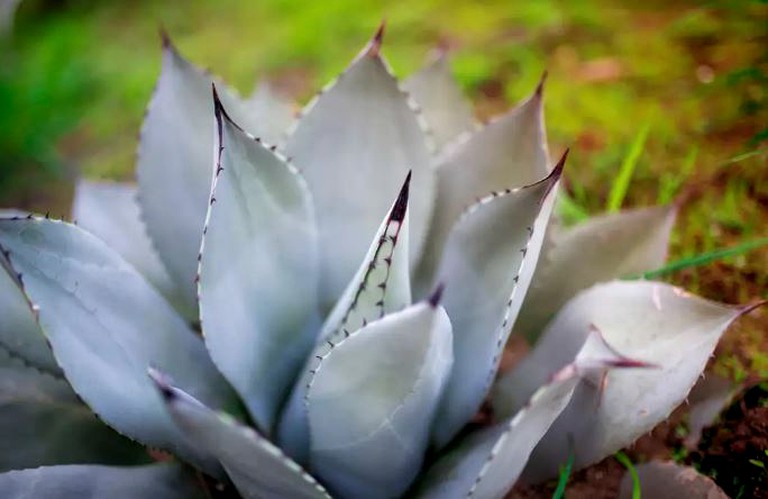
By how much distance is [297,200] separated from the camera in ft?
2.59

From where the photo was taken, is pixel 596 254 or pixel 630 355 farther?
pixel 596 254

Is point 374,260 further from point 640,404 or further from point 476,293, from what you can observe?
point 640,404

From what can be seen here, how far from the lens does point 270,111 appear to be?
0.95 meters

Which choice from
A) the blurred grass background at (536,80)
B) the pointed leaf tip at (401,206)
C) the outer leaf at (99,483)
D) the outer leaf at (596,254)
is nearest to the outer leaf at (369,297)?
the pointed leaf tip at (401,206)

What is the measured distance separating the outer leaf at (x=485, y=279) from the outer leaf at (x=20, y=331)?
40cm

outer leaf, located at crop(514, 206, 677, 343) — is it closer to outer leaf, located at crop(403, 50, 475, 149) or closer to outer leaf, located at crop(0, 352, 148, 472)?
outer leaf, located at crop(403, 50, 475, 149)

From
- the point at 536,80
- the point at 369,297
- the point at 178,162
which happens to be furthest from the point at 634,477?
the point at 536,80

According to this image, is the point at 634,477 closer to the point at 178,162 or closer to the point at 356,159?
the point at 356,159

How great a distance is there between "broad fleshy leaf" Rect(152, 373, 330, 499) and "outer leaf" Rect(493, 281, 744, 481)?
24cm

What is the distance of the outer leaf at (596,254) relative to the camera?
837 mm

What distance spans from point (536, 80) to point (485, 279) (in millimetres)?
792

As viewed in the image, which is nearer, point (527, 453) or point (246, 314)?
point (527, 453)

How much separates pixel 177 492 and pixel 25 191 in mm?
893

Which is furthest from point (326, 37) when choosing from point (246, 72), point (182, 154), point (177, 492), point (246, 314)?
point (177, 492)
